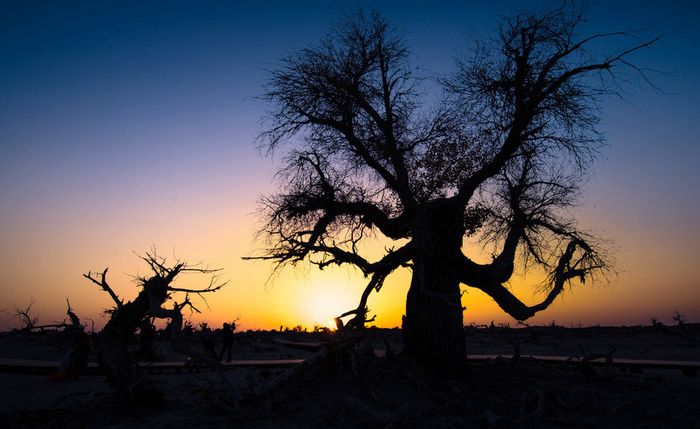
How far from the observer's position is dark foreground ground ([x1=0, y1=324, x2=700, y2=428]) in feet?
35.5

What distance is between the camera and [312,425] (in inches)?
419

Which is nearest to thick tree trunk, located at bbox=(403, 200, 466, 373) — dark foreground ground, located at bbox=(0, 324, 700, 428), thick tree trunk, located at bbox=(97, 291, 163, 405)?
dark foreground ground, located at bbox=(0, 324, 700, 428)

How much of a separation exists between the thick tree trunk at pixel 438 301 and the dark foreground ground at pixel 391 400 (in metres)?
0.55

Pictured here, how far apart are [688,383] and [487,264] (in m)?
6.92

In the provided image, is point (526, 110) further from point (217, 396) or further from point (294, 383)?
point (217, 396)

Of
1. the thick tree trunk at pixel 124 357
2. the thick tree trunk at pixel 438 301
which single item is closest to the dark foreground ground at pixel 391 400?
the thick tree trunk at pixel 124 357

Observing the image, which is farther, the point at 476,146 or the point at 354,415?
the point at 476,146

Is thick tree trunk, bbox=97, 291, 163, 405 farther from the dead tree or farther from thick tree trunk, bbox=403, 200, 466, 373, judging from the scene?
thick tree trunk, bbox=403, 200, 466, 373

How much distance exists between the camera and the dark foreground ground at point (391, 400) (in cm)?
1083

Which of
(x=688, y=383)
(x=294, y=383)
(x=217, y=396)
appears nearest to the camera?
(x=217, y=396)

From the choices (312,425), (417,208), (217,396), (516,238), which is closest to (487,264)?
(516,238)

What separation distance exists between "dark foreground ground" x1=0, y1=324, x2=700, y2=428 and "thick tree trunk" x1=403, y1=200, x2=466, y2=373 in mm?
552

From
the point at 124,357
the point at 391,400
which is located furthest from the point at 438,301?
the point at 124,357

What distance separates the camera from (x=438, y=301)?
13.4m
